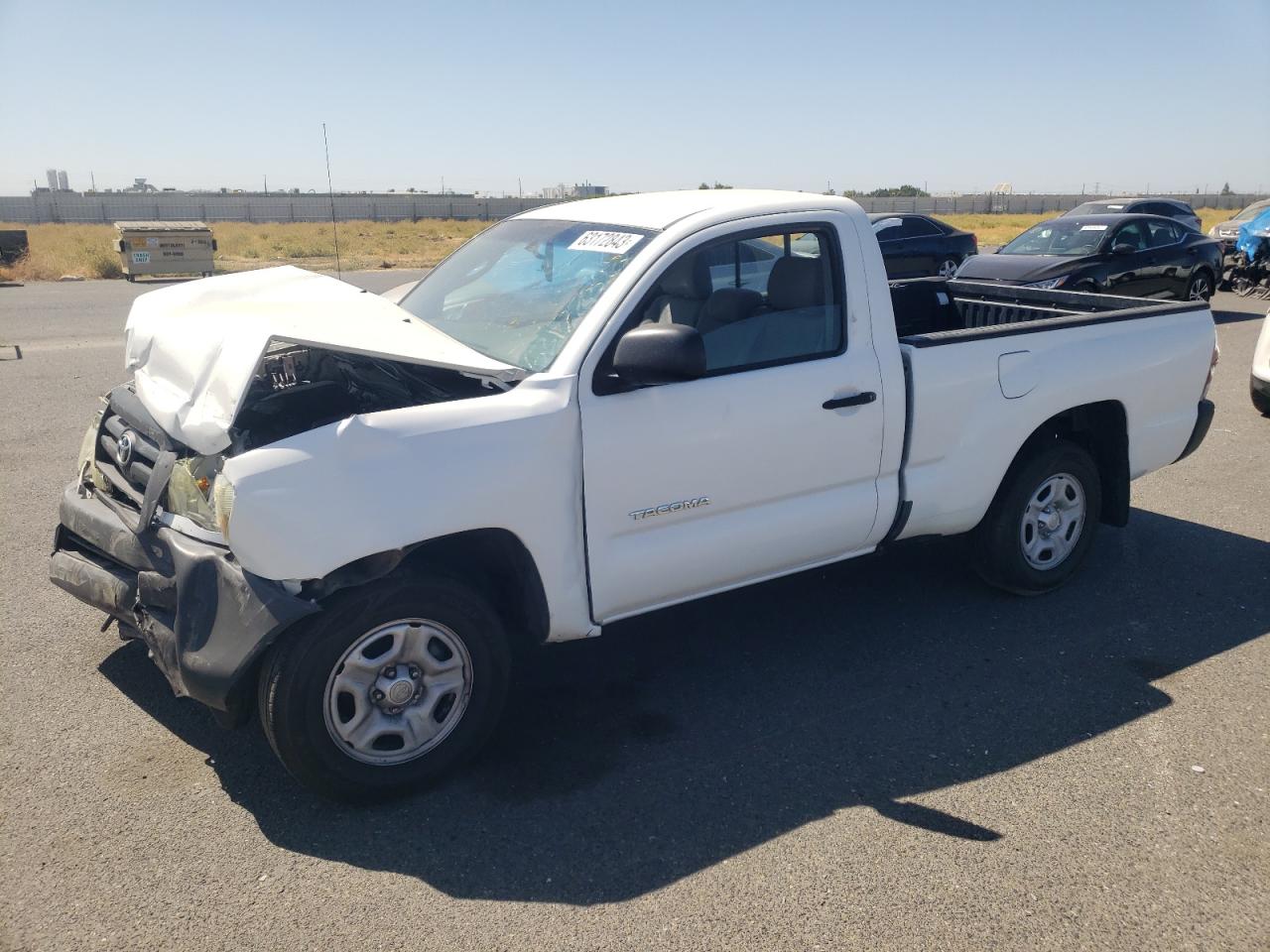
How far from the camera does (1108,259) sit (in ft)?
42.0

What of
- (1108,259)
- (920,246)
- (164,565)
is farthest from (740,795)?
(920,246)

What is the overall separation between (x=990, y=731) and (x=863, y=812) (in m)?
0.80

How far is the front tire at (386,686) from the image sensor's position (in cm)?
320

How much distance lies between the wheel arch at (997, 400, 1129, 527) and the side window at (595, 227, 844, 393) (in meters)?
1.45

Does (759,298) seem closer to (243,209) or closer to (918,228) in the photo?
(918,228)

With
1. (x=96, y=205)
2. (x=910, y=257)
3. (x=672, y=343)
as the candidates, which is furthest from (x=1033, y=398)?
(x=96, y=205)

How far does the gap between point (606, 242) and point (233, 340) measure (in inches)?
58.0

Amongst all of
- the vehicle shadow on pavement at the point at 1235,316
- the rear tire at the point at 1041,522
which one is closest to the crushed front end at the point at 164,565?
the rear tire at the point at 1041,522

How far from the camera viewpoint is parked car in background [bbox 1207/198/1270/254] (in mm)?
18295

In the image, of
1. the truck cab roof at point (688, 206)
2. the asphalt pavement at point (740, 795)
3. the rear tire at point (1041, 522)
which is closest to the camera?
the asphalt pavement at point (740, 795)

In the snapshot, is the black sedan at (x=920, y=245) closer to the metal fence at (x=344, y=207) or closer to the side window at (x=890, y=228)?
the side window at (x=890, y=228)

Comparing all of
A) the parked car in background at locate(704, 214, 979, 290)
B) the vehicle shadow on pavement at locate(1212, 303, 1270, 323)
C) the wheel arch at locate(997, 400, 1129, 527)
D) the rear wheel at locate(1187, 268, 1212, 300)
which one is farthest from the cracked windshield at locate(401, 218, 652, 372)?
the vehicle shadow on pavement at locate(1212, 303, 1270, 323)

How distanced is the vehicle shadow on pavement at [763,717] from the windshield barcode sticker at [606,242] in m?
1.82

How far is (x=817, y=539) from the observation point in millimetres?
4172
